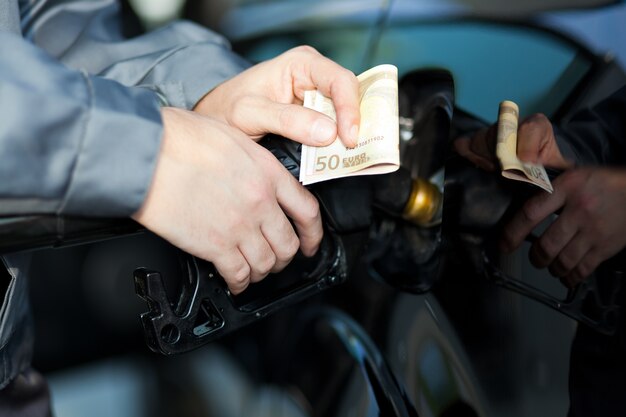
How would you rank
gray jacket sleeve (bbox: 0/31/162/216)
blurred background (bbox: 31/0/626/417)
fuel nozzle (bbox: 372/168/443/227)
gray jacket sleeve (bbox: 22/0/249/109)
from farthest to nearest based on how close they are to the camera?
1. gray jacket sleeve (bbox: 22/0/249/109)
2. fuel nozzle (bbox: 372/168/443/227)
3. blurred background (bbox: 31/0/626/417)
4. gray jacket sleeve (bbox: 0/31/162/216)

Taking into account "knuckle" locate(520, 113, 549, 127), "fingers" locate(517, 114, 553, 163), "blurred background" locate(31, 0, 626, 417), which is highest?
"knuckle" locate(520, 113, 549, 127)

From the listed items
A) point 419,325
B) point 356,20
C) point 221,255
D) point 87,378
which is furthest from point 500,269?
point 87,378

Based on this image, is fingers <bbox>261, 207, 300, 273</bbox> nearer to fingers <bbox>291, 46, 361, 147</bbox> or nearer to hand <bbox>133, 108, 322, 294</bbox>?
hand <bbox>133, 108, 322, 294</bbox>

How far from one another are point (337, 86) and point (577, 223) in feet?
1.13

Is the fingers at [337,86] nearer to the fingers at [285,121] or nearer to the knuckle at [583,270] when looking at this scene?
the fingers at [285,121]

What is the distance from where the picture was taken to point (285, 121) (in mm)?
878

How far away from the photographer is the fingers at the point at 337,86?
0.86 meters

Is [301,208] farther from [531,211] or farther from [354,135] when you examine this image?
[531,211]

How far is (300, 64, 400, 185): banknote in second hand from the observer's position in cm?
82

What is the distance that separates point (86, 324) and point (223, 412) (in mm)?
417

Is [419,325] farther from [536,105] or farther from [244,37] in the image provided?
[244,37]

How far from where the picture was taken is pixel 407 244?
3.28 ft

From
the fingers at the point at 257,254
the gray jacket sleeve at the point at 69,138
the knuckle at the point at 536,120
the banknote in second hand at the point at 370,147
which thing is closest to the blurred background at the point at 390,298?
the knuckle at the point at 536,120

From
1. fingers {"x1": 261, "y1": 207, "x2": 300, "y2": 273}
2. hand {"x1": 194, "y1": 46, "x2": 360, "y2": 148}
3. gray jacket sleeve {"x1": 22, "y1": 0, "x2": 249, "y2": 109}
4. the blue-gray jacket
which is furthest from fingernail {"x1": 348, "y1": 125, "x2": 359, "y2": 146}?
gray jacket sleeve {"x1": 22, "y1": 0, "x2": 249, "y2": 109}
